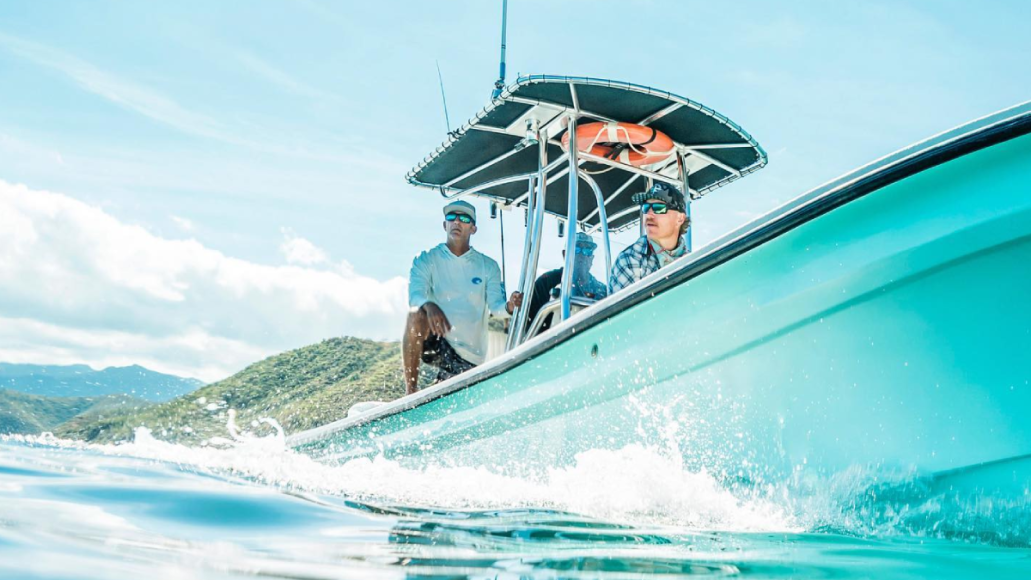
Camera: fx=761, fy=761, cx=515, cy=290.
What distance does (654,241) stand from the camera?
3688mm

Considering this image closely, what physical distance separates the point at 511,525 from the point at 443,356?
2.73 m

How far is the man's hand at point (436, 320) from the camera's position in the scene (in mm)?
4727

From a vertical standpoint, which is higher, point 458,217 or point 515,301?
point 458,217

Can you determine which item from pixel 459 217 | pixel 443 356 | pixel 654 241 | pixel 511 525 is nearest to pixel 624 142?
pixel 654 241

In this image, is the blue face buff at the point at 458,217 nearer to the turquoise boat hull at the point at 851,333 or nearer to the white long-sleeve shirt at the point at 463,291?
the white long-sleeve shirt at the point at 463,291

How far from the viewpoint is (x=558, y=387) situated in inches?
121

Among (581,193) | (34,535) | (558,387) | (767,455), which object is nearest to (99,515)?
(34,535)

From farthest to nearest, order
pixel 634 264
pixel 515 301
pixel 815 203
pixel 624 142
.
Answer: pixel 515 301, pixel 624 142, pixel 634 264, pixel 815 203

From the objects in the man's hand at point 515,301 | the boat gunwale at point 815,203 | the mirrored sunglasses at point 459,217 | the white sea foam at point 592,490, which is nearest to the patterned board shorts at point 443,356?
the man's hand at point 515,301

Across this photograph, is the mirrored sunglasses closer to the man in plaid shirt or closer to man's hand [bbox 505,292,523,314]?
man's hand [bbox 505,292,523,314]

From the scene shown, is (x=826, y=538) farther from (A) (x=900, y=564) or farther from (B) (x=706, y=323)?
(B) (x=706, y=323)

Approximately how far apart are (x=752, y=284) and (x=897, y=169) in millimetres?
543

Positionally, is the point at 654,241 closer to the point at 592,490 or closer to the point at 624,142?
the point at 624,142

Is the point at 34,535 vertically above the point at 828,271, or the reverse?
the point at 828,271
